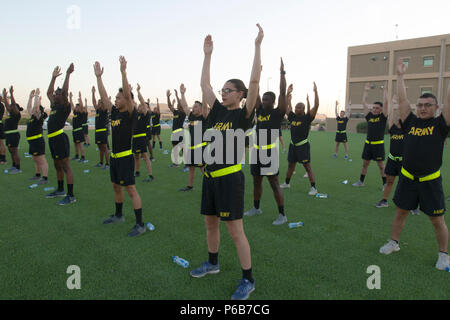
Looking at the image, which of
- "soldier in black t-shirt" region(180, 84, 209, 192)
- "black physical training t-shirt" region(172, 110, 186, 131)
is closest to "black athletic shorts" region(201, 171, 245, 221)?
"soldier in black t-shirt" region(180, 84, 209, 192)

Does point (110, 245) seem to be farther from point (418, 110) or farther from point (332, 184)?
point (332, 184)

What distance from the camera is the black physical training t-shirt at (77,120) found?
1226 centimetres

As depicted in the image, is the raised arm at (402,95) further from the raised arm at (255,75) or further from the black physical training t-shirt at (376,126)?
the black physical training t-shirt at (376,126)

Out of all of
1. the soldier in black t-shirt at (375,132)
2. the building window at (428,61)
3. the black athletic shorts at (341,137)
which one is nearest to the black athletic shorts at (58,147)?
the soldier in black t-shirt at (375,132)

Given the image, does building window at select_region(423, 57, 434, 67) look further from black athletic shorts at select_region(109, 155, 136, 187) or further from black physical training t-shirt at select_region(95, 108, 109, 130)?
black athletic shorts at select_region(109, 155, 136, 187)

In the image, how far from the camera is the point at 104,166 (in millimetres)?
10820

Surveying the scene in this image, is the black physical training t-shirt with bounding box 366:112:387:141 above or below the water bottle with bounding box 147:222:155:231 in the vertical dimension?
above

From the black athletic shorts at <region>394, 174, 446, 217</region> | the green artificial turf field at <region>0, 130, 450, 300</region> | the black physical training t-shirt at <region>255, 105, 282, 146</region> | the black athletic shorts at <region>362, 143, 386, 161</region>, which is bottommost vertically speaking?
the green artificial turf field at <region>0, 130, 450, 300</region>

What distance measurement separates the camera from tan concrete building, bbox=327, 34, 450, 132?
122 feet

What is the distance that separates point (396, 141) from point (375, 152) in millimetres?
1678

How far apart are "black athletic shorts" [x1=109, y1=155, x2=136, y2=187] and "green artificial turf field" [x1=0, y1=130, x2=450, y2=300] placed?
0.85 meters

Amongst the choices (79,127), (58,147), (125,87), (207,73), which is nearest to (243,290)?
(207,73)

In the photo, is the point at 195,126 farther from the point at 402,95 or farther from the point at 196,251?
the point at 402,95

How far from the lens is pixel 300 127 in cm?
750
